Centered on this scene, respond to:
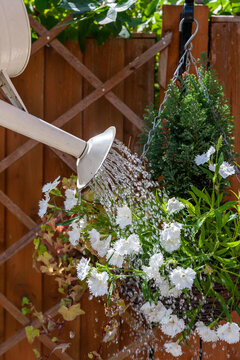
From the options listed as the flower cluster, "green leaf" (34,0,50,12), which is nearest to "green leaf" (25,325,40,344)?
the flower cluster

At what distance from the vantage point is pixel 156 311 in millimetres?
1094

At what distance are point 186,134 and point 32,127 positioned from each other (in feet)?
1.35

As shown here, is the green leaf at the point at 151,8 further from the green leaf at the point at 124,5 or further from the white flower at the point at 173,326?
the white flower at the point at 173,326

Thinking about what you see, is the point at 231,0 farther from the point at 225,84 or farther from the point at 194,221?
the point at 194,221

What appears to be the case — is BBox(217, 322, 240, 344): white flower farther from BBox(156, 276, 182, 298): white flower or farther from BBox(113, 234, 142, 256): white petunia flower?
BBox(113, 234, 142, 256): white petunia flower

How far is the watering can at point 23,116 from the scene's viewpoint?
0.92 metres

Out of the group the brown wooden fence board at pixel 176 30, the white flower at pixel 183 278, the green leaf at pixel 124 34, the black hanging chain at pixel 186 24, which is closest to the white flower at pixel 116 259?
the white flower at pixel 183 278

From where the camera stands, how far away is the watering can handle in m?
0.91

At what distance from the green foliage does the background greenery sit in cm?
40

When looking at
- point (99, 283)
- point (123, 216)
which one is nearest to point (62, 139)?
point (123, 216)

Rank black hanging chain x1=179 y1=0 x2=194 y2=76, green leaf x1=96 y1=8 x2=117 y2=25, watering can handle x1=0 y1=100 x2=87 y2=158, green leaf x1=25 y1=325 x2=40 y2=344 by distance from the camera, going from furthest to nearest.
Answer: green leaf x1=25 y1=325 x2=40 y2=344, green leaf x1=96 y1=8 x2=117 y2=25, black hanging chain x1=179 y1=0 x2=194 y2=76, watering can handle x1=0 y1=100 x2=87 y2=158

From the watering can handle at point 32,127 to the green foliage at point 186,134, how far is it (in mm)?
312

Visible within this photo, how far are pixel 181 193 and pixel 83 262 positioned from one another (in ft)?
0.98

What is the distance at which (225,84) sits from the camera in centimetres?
158
